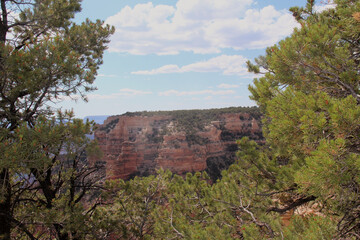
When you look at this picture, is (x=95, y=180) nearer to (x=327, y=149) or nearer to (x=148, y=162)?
(x=327, y=149)

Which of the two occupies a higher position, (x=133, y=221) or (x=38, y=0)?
(x=38, y=0)

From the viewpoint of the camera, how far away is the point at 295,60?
388 cm

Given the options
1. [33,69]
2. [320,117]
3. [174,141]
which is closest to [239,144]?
[320,117]

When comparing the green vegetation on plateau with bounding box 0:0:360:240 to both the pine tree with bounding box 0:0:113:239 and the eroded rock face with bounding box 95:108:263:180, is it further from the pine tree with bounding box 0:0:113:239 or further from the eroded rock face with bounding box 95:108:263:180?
the eroded rock face with bounding box 95:108:263:180

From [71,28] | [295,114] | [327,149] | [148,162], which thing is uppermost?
[71,28]

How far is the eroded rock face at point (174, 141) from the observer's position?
34656mm

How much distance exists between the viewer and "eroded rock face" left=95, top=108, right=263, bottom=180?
114 feet

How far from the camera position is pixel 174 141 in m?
35.9

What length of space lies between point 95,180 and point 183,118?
36385 mm

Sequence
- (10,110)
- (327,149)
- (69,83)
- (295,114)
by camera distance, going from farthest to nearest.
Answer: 1. (69,83)
2. (10,110)
3. (295,114)
4. (327,149)

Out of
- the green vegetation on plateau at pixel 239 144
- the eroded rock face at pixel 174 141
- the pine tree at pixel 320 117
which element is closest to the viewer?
the pine tree at pixel 320 117

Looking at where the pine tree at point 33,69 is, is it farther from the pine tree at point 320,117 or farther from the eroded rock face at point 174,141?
the eroded rock face at point 174,141

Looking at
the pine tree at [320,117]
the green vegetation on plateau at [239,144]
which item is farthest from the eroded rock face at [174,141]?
the pine tree at [320,117]

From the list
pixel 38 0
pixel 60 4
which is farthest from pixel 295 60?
pixel 38 0
